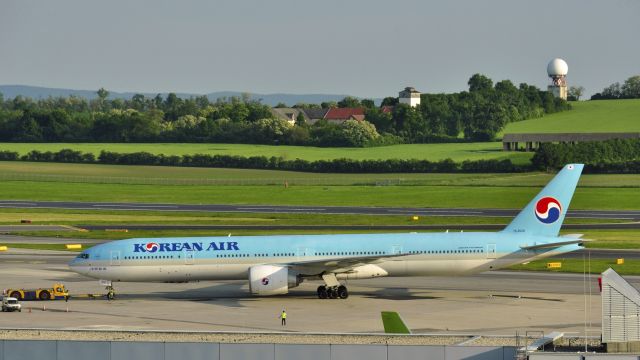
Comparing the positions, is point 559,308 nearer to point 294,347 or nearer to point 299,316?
point 299,316

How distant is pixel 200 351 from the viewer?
32.3m

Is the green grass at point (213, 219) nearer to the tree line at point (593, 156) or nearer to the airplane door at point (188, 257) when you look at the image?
the airplane door at point (188, 257)

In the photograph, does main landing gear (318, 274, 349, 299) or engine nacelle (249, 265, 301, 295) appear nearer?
engine nacelle (249, 265, 301, 295)

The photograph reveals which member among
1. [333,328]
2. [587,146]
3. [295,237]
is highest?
[587,146]

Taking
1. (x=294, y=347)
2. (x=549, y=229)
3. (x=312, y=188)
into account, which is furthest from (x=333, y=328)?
(x=312, y=188)

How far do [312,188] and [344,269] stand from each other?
94075 mm

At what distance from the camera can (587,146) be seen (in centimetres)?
17988

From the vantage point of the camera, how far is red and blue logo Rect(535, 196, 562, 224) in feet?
225

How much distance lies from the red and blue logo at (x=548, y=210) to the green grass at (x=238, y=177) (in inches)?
3597

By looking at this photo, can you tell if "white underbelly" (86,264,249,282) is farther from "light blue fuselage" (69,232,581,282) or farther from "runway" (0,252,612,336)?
"runway" (0,252,612,336)

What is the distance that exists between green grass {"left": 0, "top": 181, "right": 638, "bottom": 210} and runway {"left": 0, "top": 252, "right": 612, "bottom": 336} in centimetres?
6086

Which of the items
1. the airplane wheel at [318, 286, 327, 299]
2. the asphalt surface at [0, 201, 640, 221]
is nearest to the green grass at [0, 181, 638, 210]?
the asphalt surface at [0, 201, 640, 221]

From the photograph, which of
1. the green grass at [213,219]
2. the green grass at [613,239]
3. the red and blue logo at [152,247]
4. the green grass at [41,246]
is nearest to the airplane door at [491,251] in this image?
the red and blue logo at [152,247]

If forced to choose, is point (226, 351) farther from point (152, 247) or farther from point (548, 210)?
point (548, 210)
